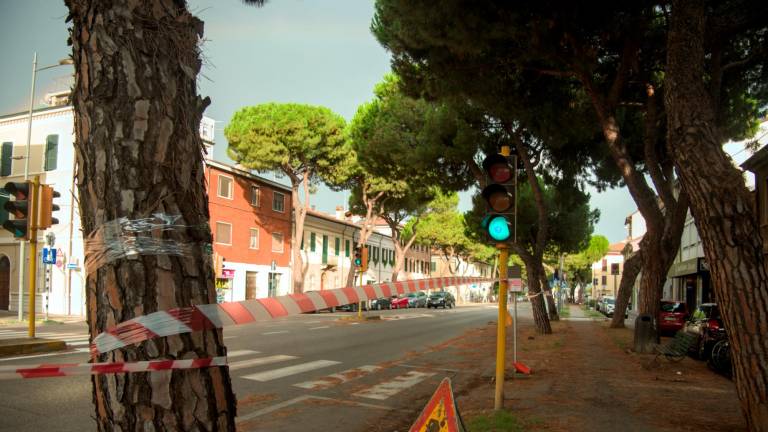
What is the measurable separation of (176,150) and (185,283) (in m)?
0.47

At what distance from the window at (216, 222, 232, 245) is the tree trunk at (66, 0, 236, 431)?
3169 centimetres

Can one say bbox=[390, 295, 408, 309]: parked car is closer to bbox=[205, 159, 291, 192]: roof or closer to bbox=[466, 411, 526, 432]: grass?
bbox=[205, 159, 291, 192]: roof

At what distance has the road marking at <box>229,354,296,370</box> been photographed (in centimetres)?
1029

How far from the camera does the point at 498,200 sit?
6.66m

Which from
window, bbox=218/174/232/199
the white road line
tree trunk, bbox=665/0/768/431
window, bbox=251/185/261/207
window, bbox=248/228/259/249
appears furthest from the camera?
window, bbox=248/228/259/249

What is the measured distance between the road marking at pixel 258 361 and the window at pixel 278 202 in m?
27.6

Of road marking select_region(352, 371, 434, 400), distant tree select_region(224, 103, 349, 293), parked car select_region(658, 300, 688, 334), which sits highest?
distant tree select_region(224, 103, 349, 293)

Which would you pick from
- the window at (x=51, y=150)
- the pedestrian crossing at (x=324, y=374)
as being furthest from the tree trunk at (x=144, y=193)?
the window at (x=51, y=150)

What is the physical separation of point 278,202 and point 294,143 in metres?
6.50

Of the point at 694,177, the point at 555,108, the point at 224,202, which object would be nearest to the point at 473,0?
the point at 555,108

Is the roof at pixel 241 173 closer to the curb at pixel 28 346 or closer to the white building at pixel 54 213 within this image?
the white building at pixel 54 213

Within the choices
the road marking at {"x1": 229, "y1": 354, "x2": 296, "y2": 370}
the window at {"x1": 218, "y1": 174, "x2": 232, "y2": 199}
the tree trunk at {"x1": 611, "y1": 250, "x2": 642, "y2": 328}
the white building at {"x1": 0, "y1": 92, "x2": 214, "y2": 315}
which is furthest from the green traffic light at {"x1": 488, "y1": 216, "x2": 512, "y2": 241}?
the window at {"x1": 218, "y1": 174, "x2": 232, "y2": 199}

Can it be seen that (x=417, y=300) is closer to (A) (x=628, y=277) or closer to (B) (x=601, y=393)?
(A) (x=628, y=277)

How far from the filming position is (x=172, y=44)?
2.18m
